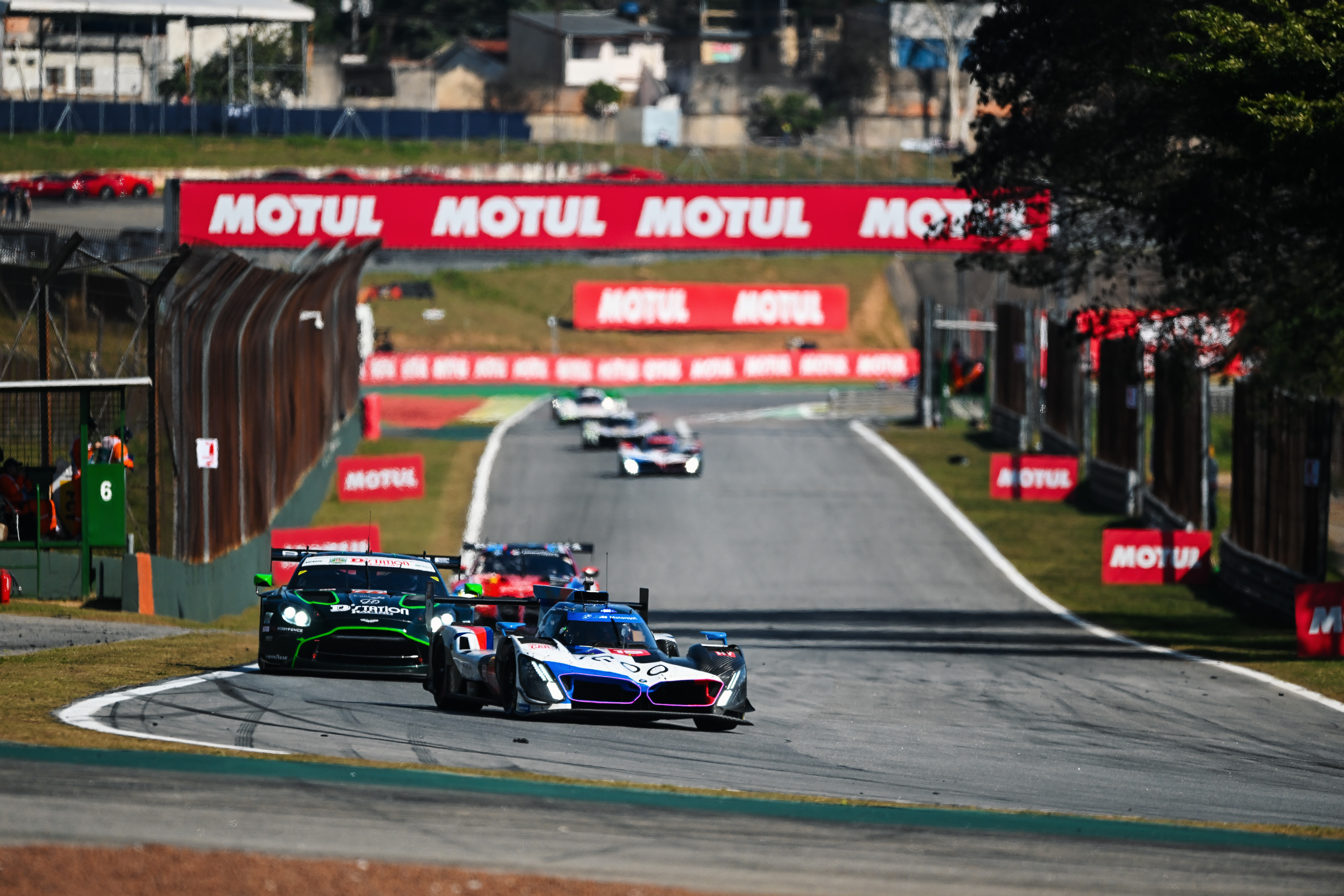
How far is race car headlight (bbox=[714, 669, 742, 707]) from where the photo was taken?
1457 cm

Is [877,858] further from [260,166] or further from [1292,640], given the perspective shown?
[260,166]

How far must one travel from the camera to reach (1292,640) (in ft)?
81.3

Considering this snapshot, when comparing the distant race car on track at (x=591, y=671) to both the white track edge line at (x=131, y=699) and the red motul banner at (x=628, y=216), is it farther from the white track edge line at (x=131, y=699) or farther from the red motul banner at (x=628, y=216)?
the red motul banner at (x=628, y=216)

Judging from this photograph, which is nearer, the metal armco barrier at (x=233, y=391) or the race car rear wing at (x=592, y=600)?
the race car rear wing at (x=592, y=600)

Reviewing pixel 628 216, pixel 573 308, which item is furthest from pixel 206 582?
pixel 573 308

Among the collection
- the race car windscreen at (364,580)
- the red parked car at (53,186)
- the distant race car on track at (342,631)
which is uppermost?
the red parked car at (53,186)

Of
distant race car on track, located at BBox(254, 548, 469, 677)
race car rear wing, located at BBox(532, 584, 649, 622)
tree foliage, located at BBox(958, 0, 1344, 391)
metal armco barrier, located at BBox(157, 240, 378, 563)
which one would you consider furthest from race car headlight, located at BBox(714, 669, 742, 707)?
metal armco barrier, located at BBox(157, 240, 378, 563)

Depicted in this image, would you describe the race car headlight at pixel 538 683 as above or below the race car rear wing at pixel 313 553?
below

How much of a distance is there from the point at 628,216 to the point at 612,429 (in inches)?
230

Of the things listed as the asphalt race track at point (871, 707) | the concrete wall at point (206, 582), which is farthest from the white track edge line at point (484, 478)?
the concrete wall at point (206, 582)

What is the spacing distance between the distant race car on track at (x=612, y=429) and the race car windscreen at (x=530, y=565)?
907 inches

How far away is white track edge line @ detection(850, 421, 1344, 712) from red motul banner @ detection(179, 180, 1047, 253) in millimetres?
6185

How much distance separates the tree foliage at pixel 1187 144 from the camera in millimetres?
17438

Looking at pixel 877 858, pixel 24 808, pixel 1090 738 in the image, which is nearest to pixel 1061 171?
pixel 1090 738
